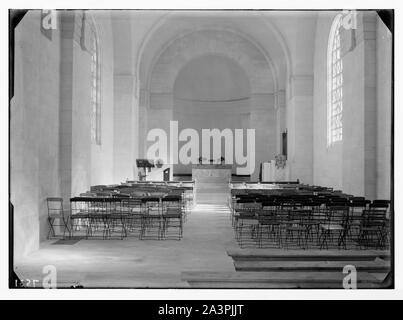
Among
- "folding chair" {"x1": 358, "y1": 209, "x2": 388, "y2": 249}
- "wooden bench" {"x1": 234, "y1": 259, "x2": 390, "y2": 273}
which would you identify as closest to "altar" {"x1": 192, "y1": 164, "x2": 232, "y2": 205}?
"folding chair" {"x1": 358, "y1": 209, "x2": 388, "y2": 249}

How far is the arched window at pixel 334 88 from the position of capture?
73.6 ft

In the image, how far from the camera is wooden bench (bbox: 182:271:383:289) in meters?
7.86

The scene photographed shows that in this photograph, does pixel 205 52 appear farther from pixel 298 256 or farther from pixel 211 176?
pixel 298 256

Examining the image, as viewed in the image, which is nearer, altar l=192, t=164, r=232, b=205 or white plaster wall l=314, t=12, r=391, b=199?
white plaster wall l=314, t=12, r=391, b=199

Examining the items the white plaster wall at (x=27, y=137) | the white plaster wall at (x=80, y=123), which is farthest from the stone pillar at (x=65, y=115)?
the white plaster wall at (x=27, y=137)

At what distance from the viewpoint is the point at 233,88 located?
125 feet

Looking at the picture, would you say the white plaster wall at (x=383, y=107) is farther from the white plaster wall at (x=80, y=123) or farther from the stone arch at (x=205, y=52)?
the stone arch at (x=205, y=52)

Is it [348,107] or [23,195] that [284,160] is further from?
[23,195]

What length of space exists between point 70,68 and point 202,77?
77.7 ft

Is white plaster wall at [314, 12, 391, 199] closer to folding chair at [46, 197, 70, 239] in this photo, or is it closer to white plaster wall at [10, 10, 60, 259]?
folding chair at [46, 197, 70, 239]

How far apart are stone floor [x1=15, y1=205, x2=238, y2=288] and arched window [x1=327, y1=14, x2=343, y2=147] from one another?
1070cm

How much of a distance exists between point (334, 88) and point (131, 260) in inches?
611
